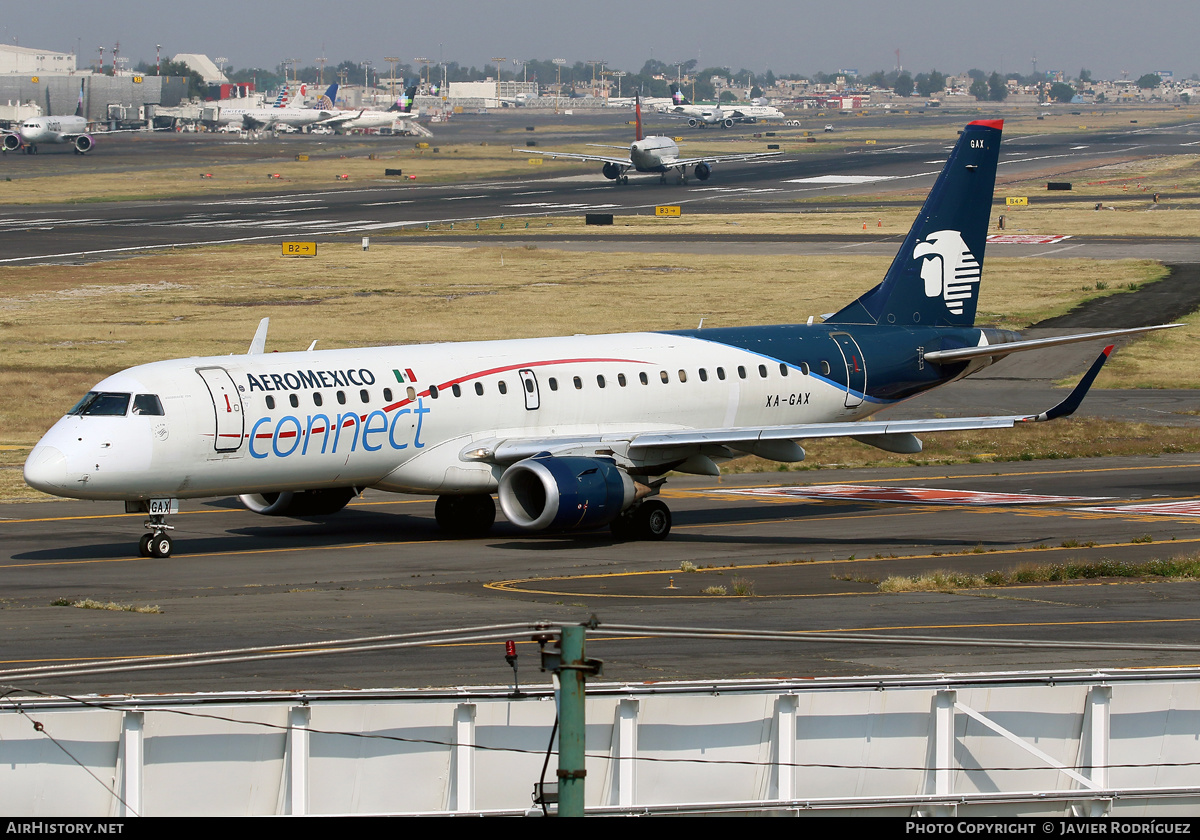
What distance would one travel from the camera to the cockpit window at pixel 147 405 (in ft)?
112

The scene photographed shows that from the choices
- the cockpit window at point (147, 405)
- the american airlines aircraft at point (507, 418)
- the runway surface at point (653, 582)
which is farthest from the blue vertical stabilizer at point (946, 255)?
the cockpit window at point (147, 405)

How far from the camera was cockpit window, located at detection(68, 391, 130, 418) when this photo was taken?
34.0 metres

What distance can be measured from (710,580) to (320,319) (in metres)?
49.9

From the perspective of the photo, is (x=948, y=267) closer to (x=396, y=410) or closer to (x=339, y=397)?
(x=396, y=410)

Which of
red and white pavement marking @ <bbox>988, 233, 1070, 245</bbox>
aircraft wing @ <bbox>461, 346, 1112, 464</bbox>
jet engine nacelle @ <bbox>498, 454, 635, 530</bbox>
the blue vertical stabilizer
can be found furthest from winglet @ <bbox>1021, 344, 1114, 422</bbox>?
red and white pavement marking @ <bbox>988, 233, 1070, 245</bbox>

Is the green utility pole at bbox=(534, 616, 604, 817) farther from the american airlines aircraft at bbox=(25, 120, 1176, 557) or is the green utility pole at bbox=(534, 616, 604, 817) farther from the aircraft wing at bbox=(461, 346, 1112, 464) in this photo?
the aircraft wing at bbox=(461, 346, 1112, 464)

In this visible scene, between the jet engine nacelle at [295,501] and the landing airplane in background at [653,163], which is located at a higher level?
the landing airplane in background at [653,163]

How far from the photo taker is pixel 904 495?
45.9 meters

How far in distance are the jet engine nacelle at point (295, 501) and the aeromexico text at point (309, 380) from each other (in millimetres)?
3756

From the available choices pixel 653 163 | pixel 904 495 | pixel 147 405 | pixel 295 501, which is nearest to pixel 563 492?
pixel 295 501

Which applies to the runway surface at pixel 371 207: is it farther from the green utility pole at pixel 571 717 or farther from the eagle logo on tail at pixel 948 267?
the green utility pole at pixel 571 717

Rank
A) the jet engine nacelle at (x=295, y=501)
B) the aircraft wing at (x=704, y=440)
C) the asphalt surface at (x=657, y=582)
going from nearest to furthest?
1. the asphalt surface at (x=657, y=582)
2. the aircraft wing at (x=704, y=440)
3. the jet engine nacelle at (x=295, y=501)

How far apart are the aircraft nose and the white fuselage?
0.10 feet

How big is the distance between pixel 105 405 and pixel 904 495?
23107mm
